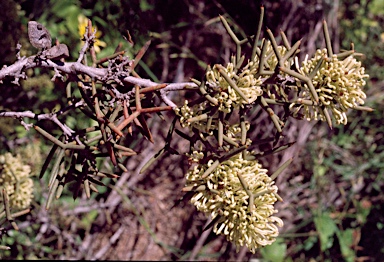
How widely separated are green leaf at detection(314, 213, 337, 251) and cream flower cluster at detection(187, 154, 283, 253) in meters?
1.57

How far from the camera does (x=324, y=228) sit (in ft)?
7.42

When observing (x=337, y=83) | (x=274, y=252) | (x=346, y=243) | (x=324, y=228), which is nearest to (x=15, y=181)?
(x=337, y=83)

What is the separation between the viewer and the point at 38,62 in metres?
0.87

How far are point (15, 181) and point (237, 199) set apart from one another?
0.83 m

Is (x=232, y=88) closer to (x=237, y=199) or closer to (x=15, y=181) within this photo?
(x=237, y=199)

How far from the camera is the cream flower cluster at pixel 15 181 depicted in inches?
50.0

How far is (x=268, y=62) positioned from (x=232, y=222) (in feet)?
1.09

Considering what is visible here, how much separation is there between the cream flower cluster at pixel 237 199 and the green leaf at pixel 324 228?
5.16ft

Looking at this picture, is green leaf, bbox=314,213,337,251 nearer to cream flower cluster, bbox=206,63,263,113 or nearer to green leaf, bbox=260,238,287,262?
green leaf, bbox=260,238,287,262

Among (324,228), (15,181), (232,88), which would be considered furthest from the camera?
(324,228)

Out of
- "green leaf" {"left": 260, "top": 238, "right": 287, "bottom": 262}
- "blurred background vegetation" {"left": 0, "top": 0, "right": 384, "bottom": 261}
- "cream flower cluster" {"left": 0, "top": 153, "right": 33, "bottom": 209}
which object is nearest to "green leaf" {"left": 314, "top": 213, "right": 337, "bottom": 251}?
"blurred background vegetation" {"left": 0, "top": 0, "right": 384, "bottom": 261}

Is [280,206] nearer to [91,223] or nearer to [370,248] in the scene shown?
[370,248]

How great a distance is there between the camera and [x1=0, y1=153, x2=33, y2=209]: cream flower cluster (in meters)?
1.27

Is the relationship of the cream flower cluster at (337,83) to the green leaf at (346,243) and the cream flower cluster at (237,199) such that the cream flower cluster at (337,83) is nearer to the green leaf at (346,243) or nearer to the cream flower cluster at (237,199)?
the cream flower cluster at (237,199)
